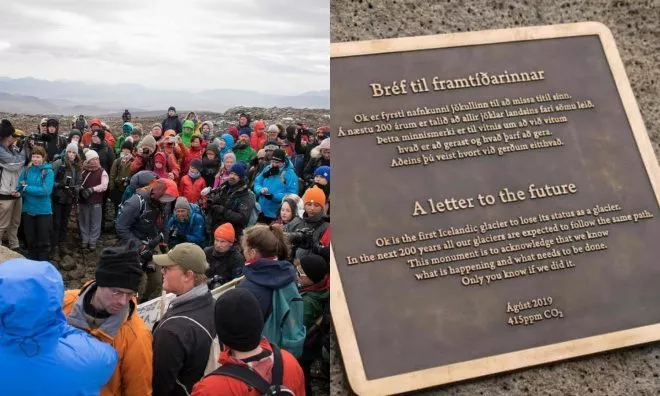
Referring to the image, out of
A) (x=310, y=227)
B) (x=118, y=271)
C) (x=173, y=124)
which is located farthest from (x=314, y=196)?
(x=173, y=124)

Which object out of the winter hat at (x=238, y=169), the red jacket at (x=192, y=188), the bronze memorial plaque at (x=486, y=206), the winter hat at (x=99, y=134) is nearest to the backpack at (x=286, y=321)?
the bronze memorial plaque at (x=486, y=206)

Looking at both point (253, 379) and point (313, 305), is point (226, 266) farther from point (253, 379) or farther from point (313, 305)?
point (253, 379)

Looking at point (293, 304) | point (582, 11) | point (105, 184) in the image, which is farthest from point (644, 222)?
point (105, 184)

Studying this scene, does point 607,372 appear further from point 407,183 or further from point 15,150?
point 15,150

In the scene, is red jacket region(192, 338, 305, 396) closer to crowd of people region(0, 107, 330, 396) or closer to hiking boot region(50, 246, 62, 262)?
crowd of people region(0, 107, 330, 396)

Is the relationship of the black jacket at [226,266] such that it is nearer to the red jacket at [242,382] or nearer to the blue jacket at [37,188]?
the red jacket at [242,382]
